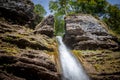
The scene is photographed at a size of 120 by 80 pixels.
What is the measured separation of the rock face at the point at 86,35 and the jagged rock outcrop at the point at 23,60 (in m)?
6.24

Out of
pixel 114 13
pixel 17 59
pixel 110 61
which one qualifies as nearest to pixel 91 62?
pixel 110 61

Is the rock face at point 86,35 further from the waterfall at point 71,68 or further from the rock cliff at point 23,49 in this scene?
the rock cliff at point 23,49

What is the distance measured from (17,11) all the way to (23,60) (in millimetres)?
9750

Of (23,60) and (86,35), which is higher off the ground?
(86,35)

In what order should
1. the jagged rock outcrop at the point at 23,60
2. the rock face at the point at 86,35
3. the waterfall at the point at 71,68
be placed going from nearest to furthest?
the jagged rock outcrop at the point at 23,60 < the waterfall at the point at 71,68 < the rock face at the point at 86,35

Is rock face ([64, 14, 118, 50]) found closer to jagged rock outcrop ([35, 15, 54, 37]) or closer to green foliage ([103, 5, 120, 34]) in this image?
jagged rock outcrop ([35, 15, 54, 37])

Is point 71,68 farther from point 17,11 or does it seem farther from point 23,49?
point 17,11

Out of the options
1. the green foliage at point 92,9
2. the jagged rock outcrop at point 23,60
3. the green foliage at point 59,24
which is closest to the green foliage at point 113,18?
the green foliage at point 92,9

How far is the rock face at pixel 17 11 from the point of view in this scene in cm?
1962

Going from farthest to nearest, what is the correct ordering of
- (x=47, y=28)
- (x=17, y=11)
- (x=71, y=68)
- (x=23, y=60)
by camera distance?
(x=17, y=11) → (x=47, y=28) → (x=71, y=68) → (x=23, y=60)

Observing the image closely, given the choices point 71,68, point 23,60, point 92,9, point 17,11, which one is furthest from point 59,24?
point 23,60

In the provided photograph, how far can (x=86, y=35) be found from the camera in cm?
2183

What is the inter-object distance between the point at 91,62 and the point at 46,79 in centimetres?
555

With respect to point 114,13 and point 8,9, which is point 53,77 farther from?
point 114,13
